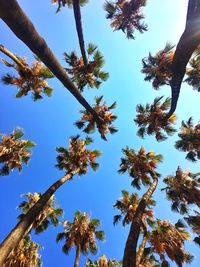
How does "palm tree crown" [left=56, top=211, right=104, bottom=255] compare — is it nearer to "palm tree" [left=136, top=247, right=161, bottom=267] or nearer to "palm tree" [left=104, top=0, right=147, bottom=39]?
"palm tree" [left=136, top=247, right=161, bottom=267]

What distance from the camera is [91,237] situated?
672 inches

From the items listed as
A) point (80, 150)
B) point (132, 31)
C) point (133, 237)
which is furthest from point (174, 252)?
point (132, 31)

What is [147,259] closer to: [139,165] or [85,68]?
[139,165]

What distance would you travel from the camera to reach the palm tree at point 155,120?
57.3ft

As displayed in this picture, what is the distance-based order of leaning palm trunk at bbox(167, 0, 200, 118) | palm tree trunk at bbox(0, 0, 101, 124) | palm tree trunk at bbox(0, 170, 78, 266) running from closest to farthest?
1. palm tree trunk at bbox(0, 0, 101, 124)
2. leaning palm trunk at bbox(167, 0, 200, 118)
3. palm tree trunk at bbox(0, 170, 78, 266)

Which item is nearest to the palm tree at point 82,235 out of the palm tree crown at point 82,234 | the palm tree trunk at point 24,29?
the palm tree crown at point 82,234

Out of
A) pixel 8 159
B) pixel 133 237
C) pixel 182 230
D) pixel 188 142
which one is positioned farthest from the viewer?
pixel 188 142

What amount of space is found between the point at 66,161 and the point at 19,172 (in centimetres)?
368

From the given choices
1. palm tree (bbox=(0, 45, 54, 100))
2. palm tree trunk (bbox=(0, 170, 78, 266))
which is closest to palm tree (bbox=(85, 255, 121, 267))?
palm tree trunk (bbox=(0, 170, 78, 266))

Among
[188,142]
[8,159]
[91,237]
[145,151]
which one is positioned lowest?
[91,237]

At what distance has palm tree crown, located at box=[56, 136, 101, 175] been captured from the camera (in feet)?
61.1

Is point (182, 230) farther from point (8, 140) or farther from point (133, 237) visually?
point (8, 140)

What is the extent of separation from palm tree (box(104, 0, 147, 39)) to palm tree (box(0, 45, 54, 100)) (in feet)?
17.5

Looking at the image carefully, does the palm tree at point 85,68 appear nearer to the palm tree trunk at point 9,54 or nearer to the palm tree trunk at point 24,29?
the palm tree trunk at point 9,54
